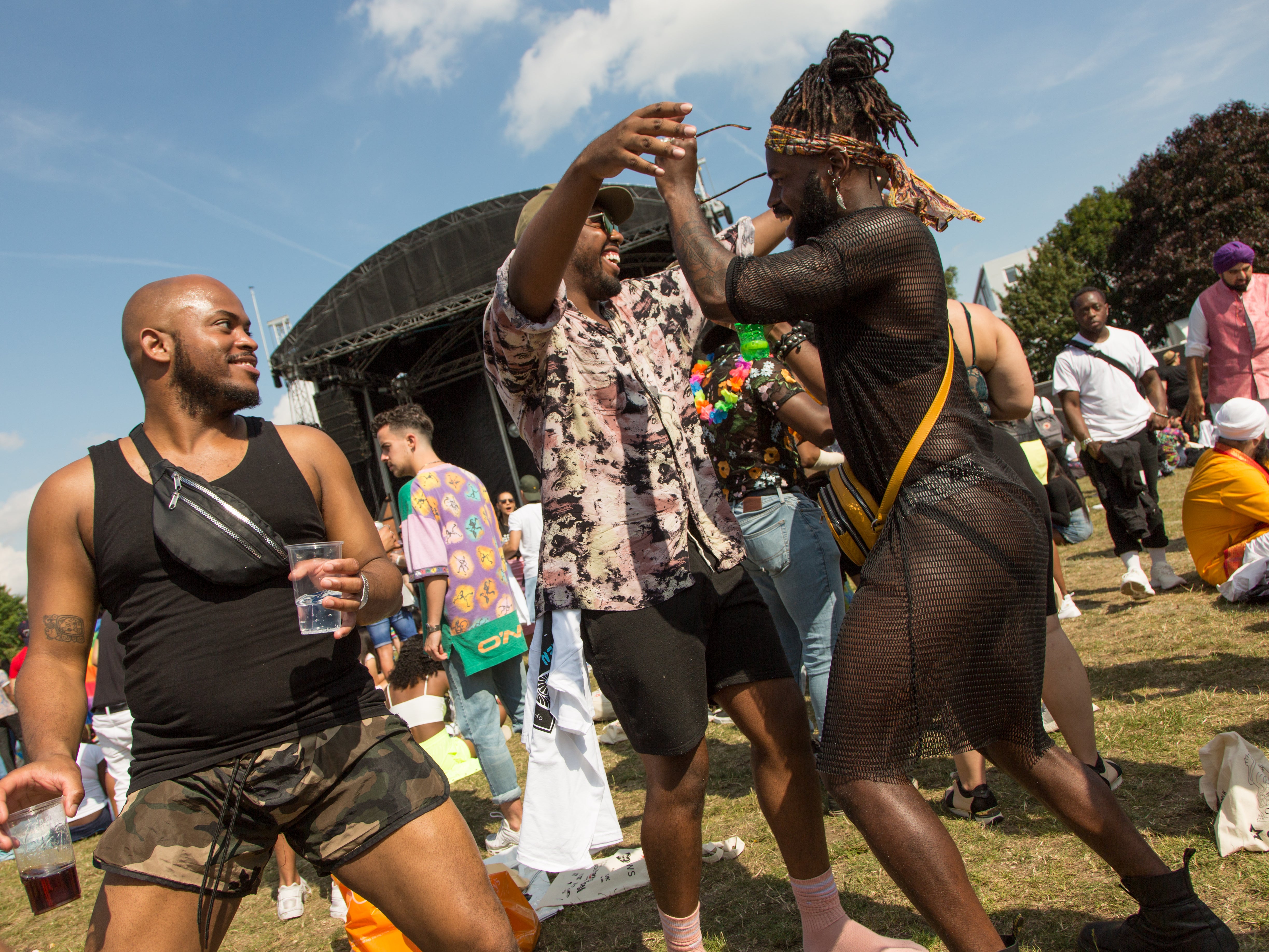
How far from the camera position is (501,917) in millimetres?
1874

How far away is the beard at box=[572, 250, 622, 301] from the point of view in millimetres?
2363

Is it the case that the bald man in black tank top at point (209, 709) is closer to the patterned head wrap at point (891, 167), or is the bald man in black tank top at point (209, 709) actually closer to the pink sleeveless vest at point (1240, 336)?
the patterned head wrap at point (891, 167)

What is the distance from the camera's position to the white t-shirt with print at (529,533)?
6785mm

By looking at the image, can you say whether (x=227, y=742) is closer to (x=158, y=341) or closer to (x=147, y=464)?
(x=147, y=464)

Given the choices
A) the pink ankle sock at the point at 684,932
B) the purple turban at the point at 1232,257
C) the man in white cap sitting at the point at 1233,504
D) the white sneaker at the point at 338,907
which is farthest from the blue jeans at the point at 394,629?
the purple turban at the point at 1232,257

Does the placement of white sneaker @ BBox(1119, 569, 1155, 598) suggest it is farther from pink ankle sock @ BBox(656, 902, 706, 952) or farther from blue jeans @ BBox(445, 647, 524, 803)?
pink ankle sock @ BBox(656, 902, 706, 952)

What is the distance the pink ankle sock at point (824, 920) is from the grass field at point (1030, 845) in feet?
1.28

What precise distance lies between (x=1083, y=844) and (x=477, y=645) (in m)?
2.79

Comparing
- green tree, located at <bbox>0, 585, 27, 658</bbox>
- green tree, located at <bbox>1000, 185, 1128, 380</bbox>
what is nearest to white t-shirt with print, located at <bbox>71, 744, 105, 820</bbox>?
green tree, located at <bbox>1000, 185, 1128, 380</bbox>

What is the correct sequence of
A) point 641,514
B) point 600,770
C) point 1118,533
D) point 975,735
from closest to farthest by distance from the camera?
point 975,735 < point 641,514 < point 600,770 < point 1118,533

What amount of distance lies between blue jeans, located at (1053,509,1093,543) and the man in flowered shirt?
585cm

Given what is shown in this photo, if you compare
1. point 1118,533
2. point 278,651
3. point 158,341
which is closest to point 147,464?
point 158,341

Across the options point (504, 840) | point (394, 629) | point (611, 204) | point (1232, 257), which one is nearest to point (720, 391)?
point (611, 204)

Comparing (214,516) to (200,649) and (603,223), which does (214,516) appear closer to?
(200,649)
